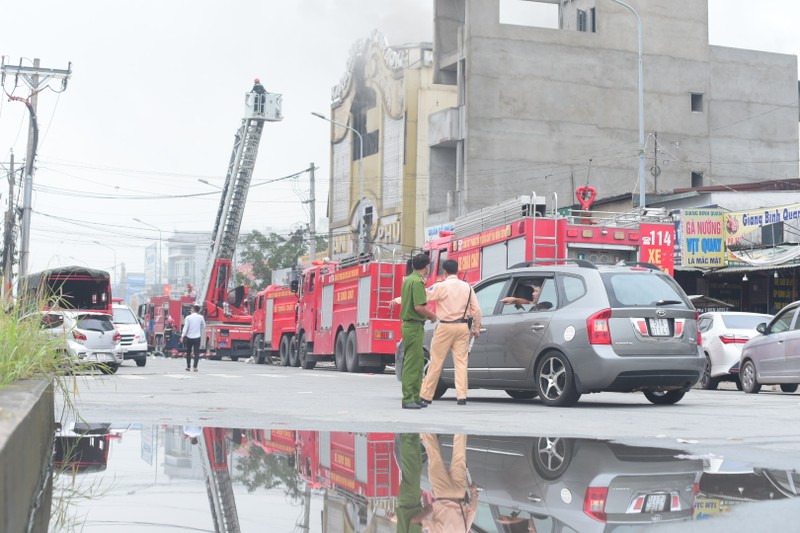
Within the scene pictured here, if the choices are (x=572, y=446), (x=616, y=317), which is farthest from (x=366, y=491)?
(x=616, y=317)

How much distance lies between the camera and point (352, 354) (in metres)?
30.1

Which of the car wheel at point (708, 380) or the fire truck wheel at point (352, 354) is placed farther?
the fire truck wheel at point (352, 354)

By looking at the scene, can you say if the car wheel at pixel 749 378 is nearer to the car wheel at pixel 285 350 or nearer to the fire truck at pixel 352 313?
the fire truck at pixel 352 313

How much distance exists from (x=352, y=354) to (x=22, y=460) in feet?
82.3

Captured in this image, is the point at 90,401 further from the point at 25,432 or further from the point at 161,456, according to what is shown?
the point at 25,432

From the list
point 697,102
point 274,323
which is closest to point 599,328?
point 274,323

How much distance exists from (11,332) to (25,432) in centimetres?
327

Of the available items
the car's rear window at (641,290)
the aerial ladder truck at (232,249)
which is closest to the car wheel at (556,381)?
the car's rear window at (641,290)

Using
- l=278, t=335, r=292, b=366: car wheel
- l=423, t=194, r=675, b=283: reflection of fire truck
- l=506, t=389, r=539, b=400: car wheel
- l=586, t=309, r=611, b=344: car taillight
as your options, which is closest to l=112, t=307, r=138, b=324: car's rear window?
l=278, t=335, r=292, b=366: car wheel

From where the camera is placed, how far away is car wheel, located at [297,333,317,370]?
34938mm

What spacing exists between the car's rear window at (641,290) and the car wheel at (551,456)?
15.7ft

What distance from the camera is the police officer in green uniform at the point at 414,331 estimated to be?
45.2 feet

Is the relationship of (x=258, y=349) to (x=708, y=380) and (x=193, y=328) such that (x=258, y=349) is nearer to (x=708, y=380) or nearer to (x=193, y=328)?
(x=193, y=328)

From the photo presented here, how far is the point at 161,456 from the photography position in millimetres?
8438
